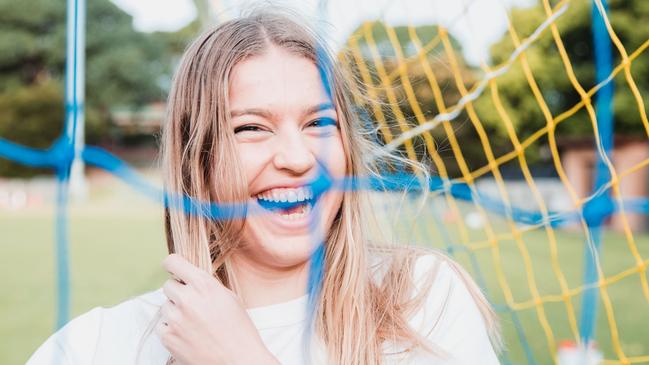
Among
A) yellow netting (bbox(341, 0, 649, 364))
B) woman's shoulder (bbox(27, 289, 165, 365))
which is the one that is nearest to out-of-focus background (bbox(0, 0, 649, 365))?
yellow netting (bbox(341, 0, 649, 364))

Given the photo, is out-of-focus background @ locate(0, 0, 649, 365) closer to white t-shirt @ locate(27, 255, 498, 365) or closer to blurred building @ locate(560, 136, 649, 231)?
blurred building @ locate(560, 136, 649, 231)

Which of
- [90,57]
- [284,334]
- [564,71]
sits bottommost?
[284,334]

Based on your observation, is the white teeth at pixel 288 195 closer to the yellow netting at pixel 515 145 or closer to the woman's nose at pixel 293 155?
the woman's nose at pixel 293 155

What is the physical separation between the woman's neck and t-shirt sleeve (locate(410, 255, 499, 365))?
13 cm

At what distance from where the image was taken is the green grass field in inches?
98.6

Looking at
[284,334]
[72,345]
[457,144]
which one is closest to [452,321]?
[284,334]

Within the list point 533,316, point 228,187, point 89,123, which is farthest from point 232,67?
point 89,123

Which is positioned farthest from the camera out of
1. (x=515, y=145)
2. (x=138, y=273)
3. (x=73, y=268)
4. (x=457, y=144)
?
(x=73, y=268)

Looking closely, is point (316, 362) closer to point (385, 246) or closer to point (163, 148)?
point (385, 246)

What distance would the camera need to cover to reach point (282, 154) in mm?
722

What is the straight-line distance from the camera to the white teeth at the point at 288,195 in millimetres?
735

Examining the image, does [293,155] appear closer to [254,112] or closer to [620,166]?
[254,112]

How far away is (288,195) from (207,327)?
0.16m

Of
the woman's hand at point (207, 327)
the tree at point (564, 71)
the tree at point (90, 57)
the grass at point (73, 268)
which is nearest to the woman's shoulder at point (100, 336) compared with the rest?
the woman's hand at point (207, 327)
